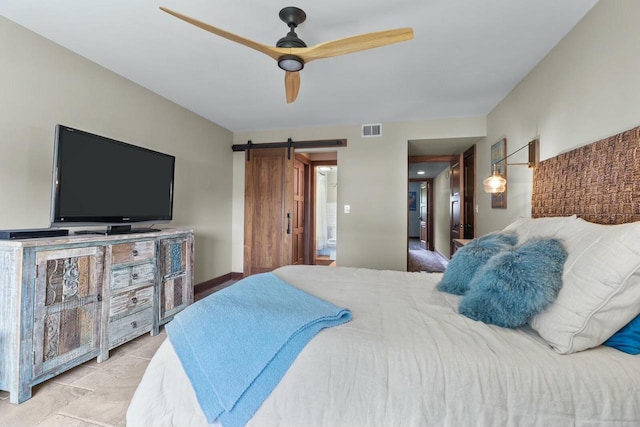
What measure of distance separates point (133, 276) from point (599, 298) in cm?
291

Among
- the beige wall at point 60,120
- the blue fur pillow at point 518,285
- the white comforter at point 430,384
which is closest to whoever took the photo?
the white comforter at point 430,384

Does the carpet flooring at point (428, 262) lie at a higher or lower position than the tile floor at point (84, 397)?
higher

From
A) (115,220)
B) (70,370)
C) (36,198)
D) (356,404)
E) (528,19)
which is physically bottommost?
(70,370)

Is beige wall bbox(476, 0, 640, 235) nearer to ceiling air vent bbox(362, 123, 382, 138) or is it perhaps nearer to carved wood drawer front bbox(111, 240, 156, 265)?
ceiling air vent bbox(362, 123, 382, 138)

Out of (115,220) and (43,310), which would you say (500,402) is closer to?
(43,310)

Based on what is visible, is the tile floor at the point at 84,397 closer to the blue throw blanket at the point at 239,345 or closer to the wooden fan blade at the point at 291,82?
the blue throw blanket at the point at 239,345

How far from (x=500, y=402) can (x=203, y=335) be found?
1070 mm

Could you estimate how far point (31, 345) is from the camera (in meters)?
1.70

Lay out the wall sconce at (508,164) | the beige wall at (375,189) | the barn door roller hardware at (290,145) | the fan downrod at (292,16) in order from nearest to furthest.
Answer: the fan downrod at (292,16), the wall sconce at (508,164), the beige wall at (375,189), the barn door roller hardware at (290,145)

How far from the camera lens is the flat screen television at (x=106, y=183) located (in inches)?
78.9

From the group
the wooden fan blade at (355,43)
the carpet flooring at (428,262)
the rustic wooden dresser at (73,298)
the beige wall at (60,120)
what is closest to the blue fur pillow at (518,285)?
the wooden fan blade at (355,43)

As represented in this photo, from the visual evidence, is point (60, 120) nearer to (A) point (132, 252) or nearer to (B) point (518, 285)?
(A) point (132, 252)

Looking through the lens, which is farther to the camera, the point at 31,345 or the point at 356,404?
the point at 31,345

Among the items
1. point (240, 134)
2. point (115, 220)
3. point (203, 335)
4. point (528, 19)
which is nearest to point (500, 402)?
point (203, 335)
